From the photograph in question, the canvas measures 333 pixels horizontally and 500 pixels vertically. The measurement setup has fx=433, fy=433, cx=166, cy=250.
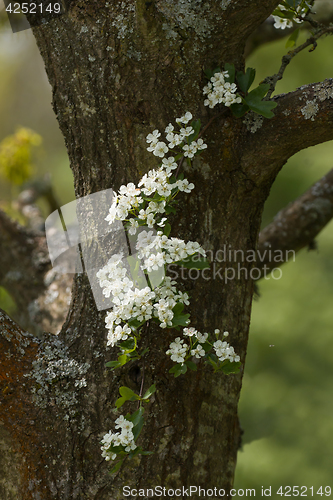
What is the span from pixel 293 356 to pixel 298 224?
1.12 metres

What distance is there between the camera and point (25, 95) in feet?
11.1

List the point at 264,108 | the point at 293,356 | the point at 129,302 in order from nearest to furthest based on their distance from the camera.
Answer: the point at 129,302 < the point at 264,108 < the point at 293,356

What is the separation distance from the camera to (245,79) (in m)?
0.81

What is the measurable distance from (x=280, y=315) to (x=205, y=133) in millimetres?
1901

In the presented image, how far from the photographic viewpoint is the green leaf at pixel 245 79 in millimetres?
803

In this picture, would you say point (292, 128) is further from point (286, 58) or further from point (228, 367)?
point (228, 367)

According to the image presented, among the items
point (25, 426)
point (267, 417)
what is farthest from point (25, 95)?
point (25, 426)

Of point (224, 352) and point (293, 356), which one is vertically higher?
point (293, 356)

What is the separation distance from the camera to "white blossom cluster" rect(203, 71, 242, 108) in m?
0.78

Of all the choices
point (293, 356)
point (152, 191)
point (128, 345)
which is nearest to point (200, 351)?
point (128, 345)

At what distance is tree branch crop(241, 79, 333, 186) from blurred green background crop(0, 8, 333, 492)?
1.49m

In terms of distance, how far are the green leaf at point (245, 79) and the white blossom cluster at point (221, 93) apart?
0.07ft

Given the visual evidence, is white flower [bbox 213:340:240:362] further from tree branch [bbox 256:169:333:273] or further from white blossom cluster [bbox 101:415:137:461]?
tree branch [bbox 256:169:333:273]

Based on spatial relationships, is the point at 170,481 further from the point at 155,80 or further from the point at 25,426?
the point at 155,80
